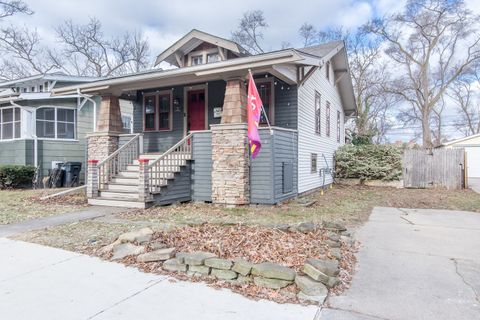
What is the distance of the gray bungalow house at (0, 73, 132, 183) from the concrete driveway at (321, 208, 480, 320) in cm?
1352

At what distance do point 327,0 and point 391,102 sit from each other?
19582 mm

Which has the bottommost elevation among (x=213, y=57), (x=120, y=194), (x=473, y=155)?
(x=120, y=194)

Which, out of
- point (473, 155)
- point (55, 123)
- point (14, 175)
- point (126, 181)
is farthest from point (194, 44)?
point (473, 155)

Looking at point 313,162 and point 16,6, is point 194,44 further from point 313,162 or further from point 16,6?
point 16,6

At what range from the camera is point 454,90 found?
1398 inches

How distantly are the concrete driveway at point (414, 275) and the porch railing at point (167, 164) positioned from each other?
4982 millimetres

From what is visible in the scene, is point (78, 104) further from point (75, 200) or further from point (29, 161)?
point (75, 200)

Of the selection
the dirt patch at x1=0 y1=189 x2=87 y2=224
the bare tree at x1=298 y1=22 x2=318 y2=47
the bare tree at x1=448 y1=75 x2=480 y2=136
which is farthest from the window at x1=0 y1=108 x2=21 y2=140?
the bare tree at x1=448 y1=75 x2=480 y2=136

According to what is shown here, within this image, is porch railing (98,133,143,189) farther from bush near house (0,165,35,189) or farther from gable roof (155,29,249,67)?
bush near house (0,165,35,189)

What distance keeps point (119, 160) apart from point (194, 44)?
208 inches

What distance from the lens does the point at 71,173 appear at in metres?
13.8

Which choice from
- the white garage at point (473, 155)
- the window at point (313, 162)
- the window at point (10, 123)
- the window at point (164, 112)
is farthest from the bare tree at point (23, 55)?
the white garage at point (473, 155)

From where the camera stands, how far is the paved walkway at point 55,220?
5797mm

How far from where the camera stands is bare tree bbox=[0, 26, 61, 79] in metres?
24.5
